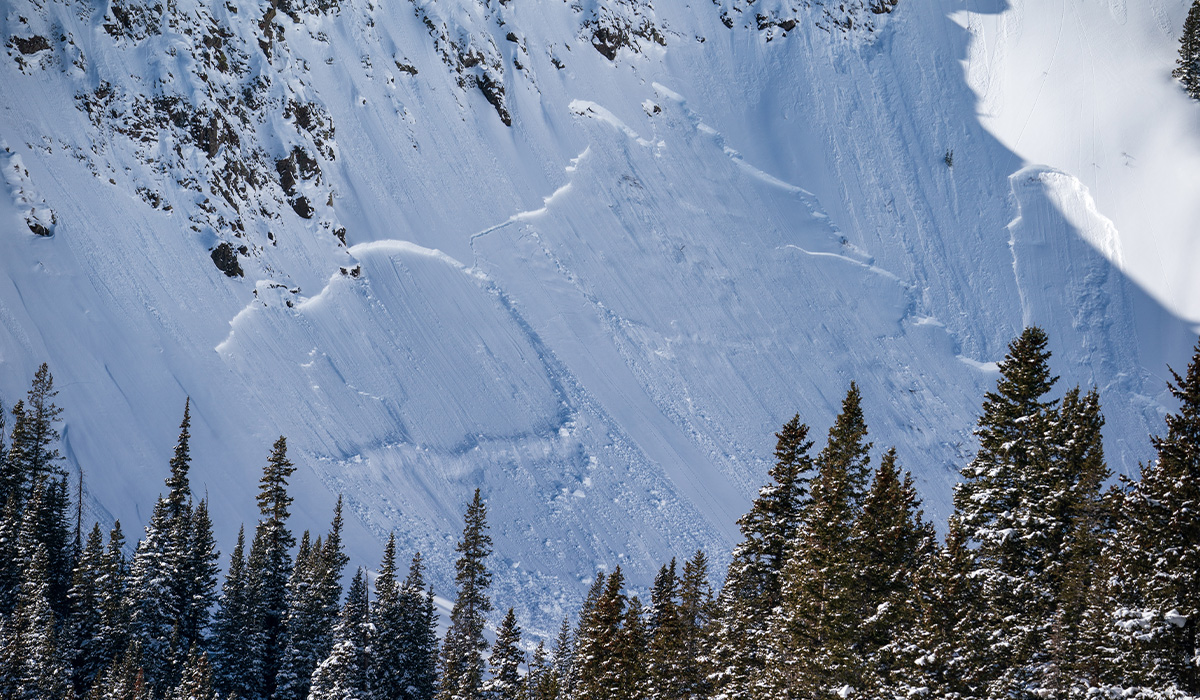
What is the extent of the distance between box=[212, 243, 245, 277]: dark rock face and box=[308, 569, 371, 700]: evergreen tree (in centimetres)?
3804

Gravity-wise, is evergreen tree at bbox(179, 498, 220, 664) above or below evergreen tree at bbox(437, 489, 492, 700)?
above

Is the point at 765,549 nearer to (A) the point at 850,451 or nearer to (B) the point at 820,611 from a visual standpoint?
(A) the point at 850,451

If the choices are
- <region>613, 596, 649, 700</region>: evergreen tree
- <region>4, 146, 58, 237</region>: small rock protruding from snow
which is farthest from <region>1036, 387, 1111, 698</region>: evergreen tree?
<region>4, 146, 58, 237</region>: small rock protruding from snow

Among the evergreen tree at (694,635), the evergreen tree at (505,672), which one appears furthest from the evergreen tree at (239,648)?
the evergreen tree at (694,635)

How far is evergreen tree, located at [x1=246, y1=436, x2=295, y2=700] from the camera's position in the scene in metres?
36.0

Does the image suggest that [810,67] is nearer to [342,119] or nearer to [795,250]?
[795,250]

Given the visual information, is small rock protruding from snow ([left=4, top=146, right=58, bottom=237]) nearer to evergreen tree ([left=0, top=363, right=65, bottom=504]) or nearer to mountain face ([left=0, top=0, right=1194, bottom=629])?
mountain face ([left=0, top=0, right=1194, bottom=629])

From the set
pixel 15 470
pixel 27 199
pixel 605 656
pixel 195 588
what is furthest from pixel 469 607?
pixel 27 199

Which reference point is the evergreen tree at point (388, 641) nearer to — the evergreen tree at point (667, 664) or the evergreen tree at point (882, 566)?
the evergreen tree at point (667, 664)

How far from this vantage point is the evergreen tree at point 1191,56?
8744cm

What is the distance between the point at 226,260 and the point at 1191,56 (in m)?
83.7

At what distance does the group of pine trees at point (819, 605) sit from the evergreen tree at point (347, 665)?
0.08m

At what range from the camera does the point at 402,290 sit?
68000 millimetres

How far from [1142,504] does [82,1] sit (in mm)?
73815
